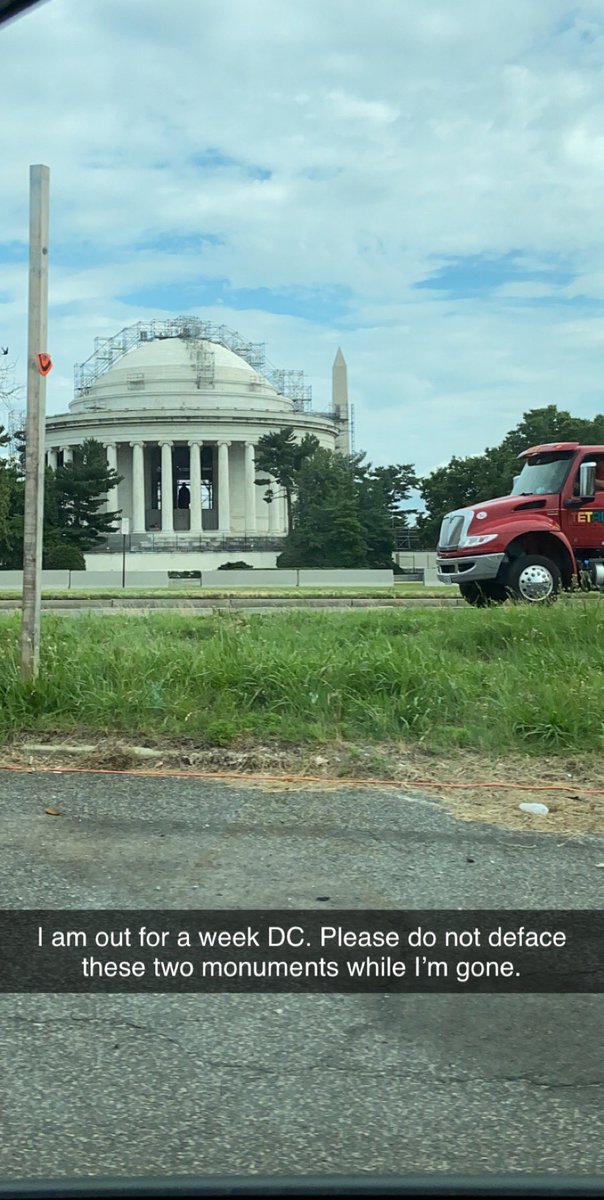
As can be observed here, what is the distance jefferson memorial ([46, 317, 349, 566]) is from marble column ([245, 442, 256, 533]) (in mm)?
81

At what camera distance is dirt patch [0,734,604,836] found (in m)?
5.64

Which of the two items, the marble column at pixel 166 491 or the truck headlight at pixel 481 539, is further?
the marble column at pixel 166 491

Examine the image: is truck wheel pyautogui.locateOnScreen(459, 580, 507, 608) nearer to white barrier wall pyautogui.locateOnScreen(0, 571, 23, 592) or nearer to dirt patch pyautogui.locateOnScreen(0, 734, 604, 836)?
dirt patch pyautogui.locateOnScreen(0, 734, 604, 836)

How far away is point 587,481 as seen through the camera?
645 inches

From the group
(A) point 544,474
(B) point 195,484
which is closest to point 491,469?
(A) point 544,474

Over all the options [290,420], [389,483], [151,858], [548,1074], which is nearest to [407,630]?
[151,858]

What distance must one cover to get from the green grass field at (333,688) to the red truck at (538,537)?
599 cm

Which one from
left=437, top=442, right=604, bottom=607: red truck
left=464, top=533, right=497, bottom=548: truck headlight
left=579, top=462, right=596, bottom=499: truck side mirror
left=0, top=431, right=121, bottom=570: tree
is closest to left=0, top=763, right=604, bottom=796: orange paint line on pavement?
left=437, top=442, right=604, bottom=607: red truck

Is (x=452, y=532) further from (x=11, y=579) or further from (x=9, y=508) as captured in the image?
(x=9, y=508)

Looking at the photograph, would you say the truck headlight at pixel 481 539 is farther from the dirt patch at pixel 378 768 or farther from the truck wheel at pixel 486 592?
the dirt patch at pixel 378 768

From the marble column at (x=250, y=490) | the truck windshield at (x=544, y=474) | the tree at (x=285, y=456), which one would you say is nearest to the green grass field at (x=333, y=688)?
the truck windshield at (x=544, y=474)

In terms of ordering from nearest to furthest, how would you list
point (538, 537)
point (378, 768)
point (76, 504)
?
Answer: point (378, 768) → point (538, 537) → point (76, 504)

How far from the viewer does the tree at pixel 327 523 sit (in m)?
53.4

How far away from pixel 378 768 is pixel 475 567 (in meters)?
10.0
